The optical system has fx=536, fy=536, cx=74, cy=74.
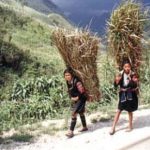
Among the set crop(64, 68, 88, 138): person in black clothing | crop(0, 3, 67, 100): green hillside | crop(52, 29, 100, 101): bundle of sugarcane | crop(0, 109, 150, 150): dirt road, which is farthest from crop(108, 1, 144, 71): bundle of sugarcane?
crop(0, 3, 67, 100): green hillside

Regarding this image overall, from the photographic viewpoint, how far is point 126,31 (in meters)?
12.0

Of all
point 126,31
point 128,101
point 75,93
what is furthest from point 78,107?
point 126,31

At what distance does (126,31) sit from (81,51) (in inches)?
44.5

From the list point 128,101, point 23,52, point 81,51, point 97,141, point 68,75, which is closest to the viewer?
point 97,141

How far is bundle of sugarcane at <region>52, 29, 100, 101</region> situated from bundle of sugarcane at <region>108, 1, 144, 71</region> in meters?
0.44

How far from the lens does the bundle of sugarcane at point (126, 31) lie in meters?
12.1

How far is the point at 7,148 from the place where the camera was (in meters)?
10.9

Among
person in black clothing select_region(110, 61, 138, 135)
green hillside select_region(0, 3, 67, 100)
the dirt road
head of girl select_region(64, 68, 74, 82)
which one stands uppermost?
green hillside select_region(0, 3, 67, 100)

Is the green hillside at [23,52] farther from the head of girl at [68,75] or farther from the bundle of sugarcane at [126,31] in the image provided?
the head of girl at [68,75]

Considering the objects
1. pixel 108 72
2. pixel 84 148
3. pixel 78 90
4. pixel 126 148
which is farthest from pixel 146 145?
pixel 108 72

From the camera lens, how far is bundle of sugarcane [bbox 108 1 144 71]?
12.1 meters

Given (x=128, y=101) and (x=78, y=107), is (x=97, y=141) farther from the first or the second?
(x=128, y=101)

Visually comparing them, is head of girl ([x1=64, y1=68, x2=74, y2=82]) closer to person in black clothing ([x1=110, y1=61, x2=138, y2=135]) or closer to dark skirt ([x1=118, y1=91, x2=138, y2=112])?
person in black clothing ([x1=110, y1=61, x2=138, y2=135])

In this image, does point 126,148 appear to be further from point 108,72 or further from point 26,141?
point 108,72
